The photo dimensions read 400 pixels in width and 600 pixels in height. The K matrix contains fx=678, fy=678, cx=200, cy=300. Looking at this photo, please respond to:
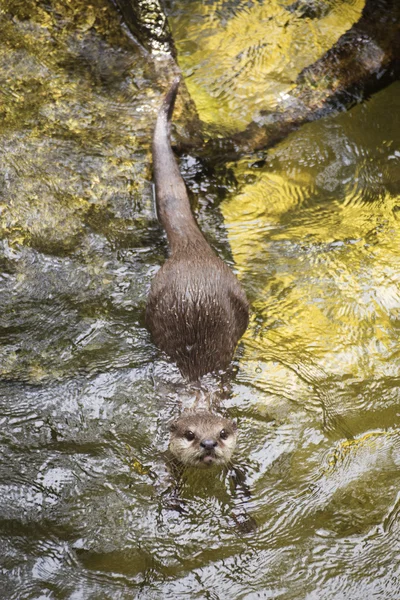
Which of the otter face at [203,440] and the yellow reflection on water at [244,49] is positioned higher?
the yellow reflection on water at [244,49]

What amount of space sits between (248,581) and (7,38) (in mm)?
2873

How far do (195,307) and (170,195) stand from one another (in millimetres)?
600

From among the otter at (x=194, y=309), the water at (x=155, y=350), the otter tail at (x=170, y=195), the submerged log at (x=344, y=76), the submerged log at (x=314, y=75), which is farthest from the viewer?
the submerged log at (x=344, y=76)

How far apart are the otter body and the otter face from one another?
26 centimetres

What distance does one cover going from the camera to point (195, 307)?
2.80 meters

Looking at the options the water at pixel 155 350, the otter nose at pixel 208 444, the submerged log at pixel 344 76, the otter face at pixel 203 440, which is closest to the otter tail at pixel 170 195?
the water at pixel 155 350

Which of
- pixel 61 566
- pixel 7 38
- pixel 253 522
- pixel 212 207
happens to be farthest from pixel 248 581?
pixel 7 38

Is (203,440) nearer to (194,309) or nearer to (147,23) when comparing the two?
(194,309)

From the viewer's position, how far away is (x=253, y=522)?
2.35 metres

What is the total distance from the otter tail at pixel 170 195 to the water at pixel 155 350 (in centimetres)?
A: 15

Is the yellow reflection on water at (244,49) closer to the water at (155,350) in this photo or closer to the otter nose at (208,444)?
the water at (155,350)

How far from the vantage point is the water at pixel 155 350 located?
7.39ft

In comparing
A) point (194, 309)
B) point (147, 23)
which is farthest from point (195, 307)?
point (147, 23)

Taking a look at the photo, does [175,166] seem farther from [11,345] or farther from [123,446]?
[123,446]
